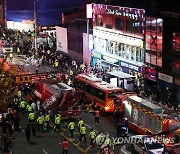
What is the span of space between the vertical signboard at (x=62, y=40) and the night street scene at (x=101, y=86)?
0.14 m

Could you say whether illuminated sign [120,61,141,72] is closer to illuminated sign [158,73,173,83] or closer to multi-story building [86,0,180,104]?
multi-story building [86,0,180,104]

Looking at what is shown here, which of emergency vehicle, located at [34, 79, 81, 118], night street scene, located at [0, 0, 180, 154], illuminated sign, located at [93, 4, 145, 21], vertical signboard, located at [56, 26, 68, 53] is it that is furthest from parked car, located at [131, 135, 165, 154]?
vertical signboard, located at [56, 26, 68, 53]

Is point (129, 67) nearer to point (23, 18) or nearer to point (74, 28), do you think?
point (74, 28)

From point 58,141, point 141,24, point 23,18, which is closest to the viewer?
point 58,141

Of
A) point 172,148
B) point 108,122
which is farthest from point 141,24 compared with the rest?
point 172,148

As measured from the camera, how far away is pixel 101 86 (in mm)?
38781

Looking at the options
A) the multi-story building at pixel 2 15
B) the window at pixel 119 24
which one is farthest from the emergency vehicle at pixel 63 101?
the multi-story building at pixel 2 15

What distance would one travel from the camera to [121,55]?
2002 inches

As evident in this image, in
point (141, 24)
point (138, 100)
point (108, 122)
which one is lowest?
point (108, 122)

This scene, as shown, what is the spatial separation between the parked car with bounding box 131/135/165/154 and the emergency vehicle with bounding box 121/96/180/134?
6316 mm

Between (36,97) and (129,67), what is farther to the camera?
(129,67)

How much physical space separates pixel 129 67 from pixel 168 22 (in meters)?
8.50

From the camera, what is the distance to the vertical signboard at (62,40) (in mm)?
63375

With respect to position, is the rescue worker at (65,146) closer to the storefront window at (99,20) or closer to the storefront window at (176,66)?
the storefront window at (176,66)
